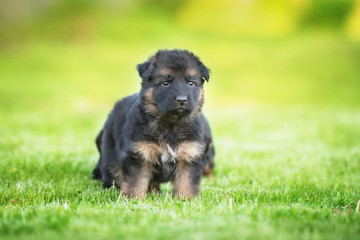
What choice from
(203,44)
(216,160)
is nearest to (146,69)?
(216,160)

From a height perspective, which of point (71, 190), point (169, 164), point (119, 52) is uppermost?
point (119, 52)

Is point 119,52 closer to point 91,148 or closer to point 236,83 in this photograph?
point 236,83

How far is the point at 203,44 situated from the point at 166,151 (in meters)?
22.2

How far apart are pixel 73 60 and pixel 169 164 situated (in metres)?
20.9

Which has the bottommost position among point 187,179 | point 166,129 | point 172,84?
point 187,179

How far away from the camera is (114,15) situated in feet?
90.6

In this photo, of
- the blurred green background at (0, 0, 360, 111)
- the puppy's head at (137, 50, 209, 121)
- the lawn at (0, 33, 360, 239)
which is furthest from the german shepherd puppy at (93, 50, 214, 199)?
the blurred green background at (0, 0, 360, 111)

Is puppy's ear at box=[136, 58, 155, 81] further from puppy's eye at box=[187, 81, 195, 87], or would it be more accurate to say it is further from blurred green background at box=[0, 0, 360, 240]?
blurred green background at box=[0, 0, 360, 240]

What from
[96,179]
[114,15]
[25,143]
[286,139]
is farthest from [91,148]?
[114,15]

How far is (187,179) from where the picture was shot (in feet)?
15.6

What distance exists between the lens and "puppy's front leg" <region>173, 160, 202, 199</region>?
4.73 metres

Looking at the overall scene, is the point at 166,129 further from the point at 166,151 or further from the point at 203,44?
the point at 203,44

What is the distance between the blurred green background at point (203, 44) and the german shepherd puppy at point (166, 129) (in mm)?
15174

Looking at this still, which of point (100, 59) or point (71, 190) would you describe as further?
point (100, 59)
